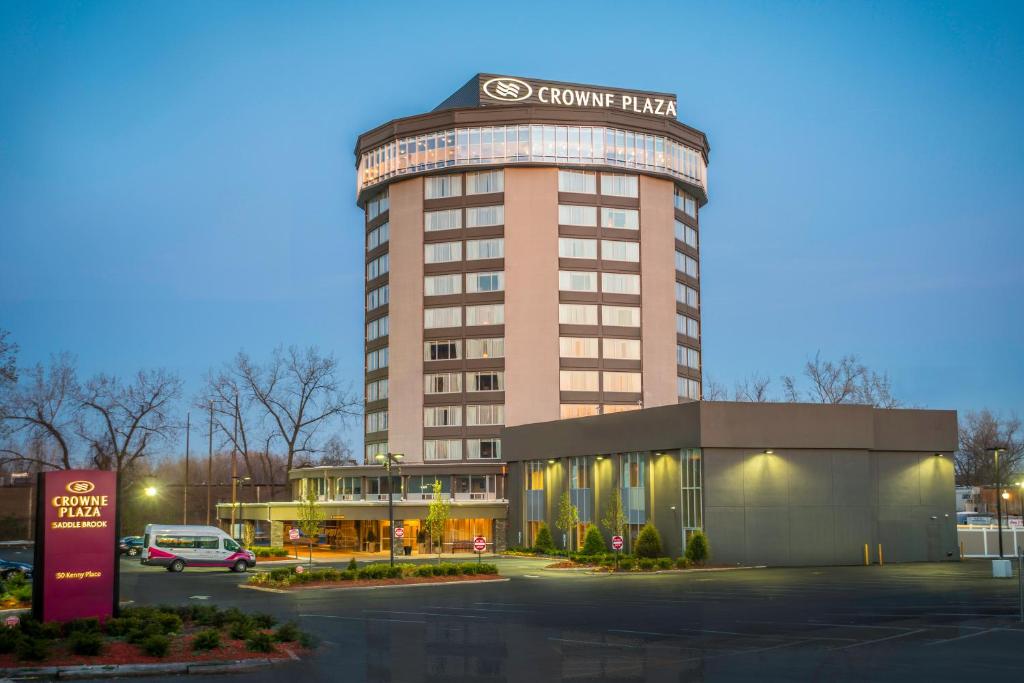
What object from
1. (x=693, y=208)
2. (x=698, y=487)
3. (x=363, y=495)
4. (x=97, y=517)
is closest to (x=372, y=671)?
(x=97, y=517)

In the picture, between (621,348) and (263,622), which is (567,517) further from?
(263,622)

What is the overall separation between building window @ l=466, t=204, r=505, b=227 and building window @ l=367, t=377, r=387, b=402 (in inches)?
684

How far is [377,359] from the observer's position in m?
102

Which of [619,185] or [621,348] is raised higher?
[619,185]

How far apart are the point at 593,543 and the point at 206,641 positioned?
143 feet

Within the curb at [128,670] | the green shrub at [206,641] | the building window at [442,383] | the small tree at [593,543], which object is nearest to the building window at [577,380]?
the building window at [442,383]

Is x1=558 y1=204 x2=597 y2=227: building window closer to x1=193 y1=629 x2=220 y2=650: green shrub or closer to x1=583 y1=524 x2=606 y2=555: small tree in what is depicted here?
x1=583 y1=524 x2=606 y2=555: small tree

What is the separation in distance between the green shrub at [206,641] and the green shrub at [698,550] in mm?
38019

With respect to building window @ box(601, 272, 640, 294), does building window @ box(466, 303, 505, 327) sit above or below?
below

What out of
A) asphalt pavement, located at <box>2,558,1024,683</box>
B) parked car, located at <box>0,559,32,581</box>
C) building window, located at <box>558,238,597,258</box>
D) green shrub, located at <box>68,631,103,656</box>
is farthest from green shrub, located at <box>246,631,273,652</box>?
building window, located at <box>558,238,597,258</box>

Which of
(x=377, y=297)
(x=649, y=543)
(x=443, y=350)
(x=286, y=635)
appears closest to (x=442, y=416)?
(x=443, y=350)

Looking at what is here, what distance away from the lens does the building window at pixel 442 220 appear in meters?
95.9

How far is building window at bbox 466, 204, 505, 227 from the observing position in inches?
3728

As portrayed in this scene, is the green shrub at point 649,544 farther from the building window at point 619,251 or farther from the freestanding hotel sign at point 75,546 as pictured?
the building window at point 619,251
